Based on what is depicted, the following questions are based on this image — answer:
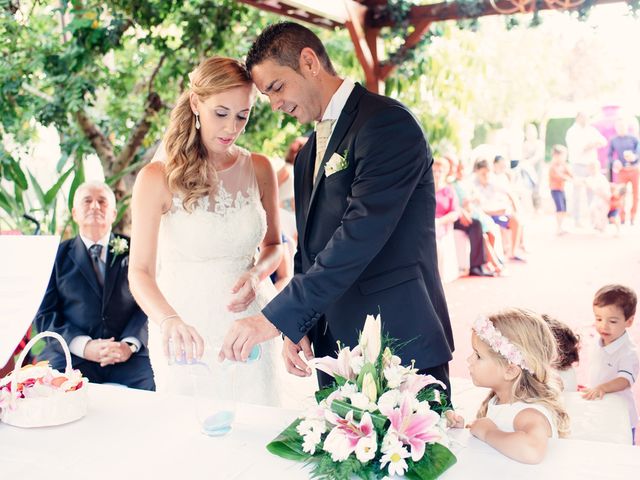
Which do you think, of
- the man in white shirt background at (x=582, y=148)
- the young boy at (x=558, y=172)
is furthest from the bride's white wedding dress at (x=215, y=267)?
the young boy at (x=558, y=172)

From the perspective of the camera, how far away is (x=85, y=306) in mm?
3496

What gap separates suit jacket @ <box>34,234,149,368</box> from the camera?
3486 millimetres

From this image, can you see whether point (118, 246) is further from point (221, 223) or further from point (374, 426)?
point (374, 426)

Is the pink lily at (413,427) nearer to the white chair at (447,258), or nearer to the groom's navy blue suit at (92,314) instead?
the groom's navy blue suit at (92,314)

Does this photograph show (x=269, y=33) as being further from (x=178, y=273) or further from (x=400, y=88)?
(x=400, y=88)

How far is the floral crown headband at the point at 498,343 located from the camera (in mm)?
2102

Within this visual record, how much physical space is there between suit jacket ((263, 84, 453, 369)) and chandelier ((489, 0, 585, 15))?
4.23m

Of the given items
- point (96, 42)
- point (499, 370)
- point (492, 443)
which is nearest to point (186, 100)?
point (499, 370)

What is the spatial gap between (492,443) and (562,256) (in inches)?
385

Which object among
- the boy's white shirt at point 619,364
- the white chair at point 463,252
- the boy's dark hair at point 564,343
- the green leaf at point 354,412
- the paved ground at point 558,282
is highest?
the green leaf at point 354,412

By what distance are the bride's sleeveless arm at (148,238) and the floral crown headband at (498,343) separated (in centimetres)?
90

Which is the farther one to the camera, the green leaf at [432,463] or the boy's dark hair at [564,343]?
the boy's dark hair at [564,343]

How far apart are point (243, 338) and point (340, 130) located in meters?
0.68

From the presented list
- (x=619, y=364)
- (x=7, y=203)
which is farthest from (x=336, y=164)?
(x=7, y=203)
